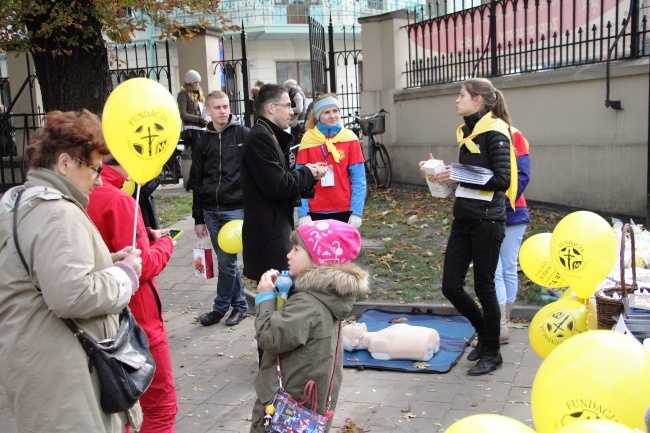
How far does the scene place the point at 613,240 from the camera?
3.71 meters

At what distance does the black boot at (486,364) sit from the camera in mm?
5133

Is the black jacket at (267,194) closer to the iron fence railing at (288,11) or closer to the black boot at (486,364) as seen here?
the black boot at (486,364)

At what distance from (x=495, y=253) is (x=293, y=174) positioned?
157 cm

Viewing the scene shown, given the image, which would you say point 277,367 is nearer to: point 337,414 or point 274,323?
point 274,323

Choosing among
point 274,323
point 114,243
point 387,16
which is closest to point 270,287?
point 274,323

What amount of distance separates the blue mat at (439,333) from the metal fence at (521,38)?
14.2ft

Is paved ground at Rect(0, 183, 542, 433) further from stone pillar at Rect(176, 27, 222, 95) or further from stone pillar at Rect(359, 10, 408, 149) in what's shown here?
stone pillar at Rect(176, 27, 222, 95)

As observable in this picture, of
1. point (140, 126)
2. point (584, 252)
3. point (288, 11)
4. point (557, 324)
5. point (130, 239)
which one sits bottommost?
point (557, 324)

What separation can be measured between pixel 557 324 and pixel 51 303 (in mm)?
2564

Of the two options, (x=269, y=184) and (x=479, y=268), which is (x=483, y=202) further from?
(x=269, y=184)

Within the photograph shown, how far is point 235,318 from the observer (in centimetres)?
662

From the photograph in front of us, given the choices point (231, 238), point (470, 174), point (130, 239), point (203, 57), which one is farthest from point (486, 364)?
point (203, 57)

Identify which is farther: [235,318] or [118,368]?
[235,318]

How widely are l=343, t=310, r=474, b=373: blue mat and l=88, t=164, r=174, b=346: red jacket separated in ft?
7.51
